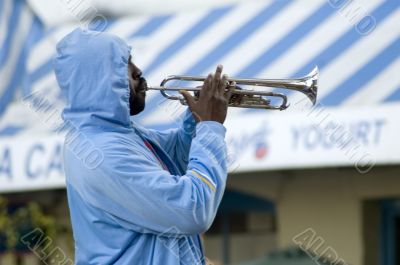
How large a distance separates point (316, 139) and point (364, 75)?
0.52 m

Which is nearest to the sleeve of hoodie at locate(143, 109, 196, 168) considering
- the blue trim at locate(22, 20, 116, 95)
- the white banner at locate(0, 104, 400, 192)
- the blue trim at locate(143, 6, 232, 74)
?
the white banner at locate(0, 104, 400, 192)

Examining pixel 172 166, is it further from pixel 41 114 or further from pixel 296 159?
pixel 41 114

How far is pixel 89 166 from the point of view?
2.72 m

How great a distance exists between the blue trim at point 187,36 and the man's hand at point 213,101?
4.20 meters

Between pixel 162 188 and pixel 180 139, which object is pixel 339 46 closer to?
pixel 180 139

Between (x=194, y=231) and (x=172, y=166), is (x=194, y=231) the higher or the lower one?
the lower one

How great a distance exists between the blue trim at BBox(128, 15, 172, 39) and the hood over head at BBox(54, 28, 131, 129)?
14.2 feet

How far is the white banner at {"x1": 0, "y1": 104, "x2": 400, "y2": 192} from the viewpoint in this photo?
6176 mm

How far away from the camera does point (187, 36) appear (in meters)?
6.98

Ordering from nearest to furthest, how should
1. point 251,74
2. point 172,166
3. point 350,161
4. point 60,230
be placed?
point 172,166
point 350,161
point 251,74
point 60,230

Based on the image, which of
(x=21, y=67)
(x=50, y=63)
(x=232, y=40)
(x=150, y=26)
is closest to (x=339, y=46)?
(x=232, y=40)

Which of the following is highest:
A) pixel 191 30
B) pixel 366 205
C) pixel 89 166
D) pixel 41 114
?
pixel 191 30

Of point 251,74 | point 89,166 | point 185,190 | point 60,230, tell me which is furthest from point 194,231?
point 60,230

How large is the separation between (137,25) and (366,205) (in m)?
1.91
